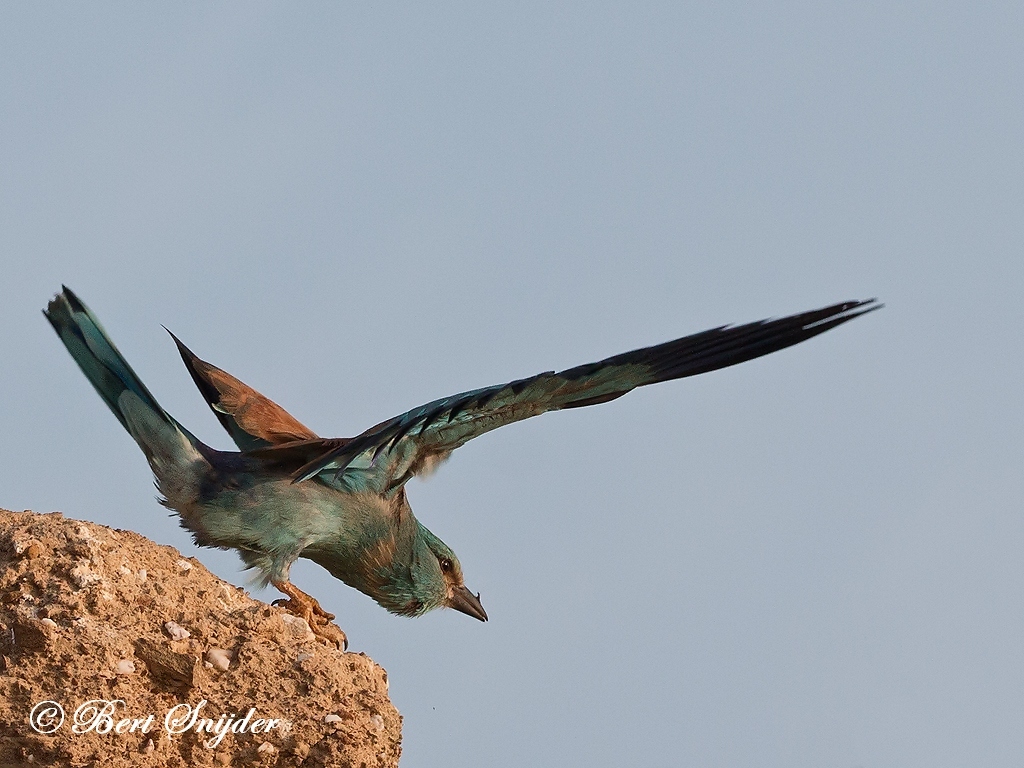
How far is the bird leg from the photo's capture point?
5566 mm

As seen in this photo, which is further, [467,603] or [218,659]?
[467,603]

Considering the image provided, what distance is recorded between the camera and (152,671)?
441 centimetres

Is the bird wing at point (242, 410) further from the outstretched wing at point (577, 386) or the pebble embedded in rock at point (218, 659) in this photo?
the pebble embedded in rock at point (218, 659)

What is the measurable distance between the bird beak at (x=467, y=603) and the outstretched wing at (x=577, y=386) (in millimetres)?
1270

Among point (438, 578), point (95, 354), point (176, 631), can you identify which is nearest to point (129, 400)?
point (95, 354)

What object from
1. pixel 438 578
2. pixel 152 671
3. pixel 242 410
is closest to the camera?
pixel 152 671

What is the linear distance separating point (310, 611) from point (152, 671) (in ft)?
4.18

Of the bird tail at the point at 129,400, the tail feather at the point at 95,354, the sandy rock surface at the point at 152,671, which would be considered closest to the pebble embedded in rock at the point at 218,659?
the sandy rock surface at the point at 152,671

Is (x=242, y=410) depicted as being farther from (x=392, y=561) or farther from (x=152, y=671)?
(x=152, y=671)

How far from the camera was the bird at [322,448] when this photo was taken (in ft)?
18.2

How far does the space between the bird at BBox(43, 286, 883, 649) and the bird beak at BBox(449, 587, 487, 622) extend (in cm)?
83

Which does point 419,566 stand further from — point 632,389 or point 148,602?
point 148,602

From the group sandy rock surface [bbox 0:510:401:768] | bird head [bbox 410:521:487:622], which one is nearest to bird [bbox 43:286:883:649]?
bird head [bbox 410:521:487:622]

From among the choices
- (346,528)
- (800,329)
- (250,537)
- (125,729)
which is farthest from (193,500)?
(800,329)
